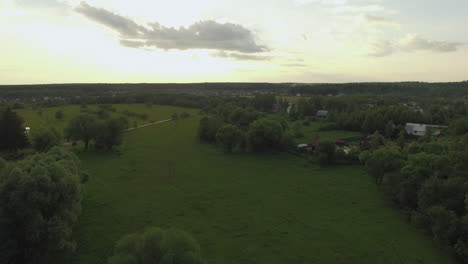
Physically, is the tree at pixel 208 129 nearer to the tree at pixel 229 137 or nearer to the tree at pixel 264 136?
the tree at pixel 229 137

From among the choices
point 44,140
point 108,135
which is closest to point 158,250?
point 44,140

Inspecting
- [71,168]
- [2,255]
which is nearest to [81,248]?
[2,255]

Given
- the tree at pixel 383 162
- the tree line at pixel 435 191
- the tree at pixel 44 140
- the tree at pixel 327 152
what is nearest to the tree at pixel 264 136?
the tree at pixel 327 152

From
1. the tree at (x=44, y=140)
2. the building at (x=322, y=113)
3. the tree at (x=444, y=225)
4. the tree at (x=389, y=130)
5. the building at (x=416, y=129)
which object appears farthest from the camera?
the building at (x=322, y=113)

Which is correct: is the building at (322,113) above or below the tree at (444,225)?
above

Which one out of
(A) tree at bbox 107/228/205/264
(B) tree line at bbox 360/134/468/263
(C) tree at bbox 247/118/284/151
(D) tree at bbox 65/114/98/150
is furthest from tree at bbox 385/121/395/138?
(A) tree at bbox 107/228/205/264

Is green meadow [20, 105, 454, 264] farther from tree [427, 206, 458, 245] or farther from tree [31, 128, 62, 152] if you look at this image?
tree [31, 128, 62, 152]
